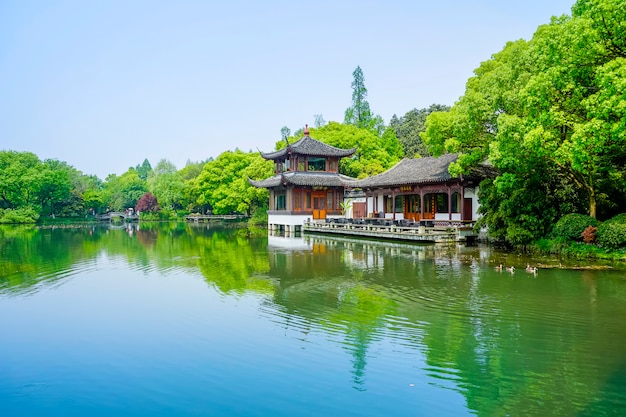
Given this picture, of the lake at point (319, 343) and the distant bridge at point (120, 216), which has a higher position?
the distant bridge at point (120, 216)

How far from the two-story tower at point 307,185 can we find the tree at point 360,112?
21.4m

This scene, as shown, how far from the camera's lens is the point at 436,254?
1784 centimetres

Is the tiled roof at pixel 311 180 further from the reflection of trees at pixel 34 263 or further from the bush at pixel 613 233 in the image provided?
the bush at pixel 613 233

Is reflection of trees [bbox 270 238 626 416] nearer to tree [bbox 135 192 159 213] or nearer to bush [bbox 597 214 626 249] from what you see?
bush [bbox 597 214 626 249]

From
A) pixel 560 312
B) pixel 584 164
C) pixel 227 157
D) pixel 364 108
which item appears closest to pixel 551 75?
pixel 584 164

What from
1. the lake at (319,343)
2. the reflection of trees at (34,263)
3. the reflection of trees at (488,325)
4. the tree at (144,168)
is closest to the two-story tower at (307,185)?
the reflection of trees at (34,263)

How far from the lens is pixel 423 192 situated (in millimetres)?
26328

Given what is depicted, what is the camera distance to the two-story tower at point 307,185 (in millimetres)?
32625

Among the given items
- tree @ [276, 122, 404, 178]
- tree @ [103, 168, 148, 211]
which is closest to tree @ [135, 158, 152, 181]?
tree @ [103, 168, 148, 211]

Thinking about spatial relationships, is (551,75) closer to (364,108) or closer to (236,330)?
(236,330)

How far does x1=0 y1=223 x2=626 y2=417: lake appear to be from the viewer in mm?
5254

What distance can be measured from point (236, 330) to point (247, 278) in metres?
5.31

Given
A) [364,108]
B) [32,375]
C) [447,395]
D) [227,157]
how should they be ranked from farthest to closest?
[364,108] → [227,157] → [32,375] → [447,395]

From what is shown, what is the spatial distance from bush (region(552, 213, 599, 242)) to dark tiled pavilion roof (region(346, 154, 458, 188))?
7479 mm
